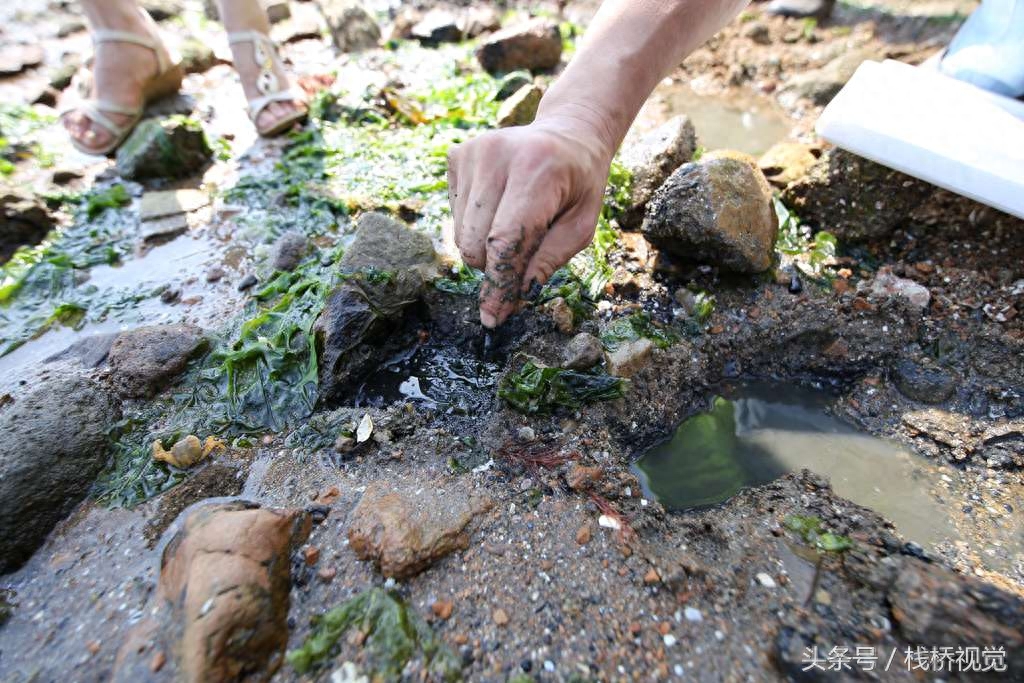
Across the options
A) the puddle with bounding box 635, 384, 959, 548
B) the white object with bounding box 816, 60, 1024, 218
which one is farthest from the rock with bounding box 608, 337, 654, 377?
the white object with bounding box 816, 60, 1024, 218

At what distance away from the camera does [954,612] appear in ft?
4.32

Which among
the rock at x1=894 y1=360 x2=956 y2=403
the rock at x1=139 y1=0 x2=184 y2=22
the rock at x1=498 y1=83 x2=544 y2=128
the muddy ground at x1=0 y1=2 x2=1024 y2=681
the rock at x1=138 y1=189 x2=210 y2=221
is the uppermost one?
the rock at x1=139 y1=0 x2=184 y2=22

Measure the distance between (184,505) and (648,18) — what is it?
7.14ft

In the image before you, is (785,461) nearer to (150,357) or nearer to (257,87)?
(150,357)

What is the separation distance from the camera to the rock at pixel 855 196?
101 inches

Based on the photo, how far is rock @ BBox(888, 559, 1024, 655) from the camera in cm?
128

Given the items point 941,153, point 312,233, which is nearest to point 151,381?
point 312,233

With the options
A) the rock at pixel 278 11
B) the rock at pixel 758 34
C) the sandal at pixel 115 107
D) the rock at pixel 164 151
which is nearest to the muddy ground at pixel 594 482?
the rock at pixel 164 151

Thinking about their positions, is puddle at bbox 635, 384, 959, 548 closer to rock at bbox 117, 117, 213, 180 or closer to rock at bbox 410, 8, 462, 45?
rock at bbox 117, 117, 213, 180

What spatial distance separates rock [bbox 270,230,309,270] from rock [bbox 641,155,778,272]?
1.72 metres

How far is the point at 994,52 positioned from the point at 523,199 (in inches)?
109

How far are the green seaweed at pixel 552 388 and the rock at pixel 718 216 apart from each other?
2.54 feet

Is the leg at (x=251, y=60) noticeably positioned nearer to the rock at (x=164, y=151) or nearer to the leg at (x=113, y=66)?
the rock at (x=164, y=151)

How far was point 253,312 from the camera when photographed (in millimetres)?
2508
